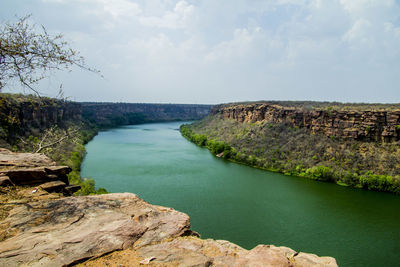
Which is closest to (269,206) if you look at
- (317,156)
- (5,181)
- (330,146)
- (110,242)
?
(317,156)

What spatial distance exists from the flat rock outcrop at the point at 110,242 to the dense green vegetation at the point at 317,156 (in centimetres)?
3616

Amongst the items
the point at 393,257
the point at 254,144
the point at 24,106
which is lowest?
the point at 393,257

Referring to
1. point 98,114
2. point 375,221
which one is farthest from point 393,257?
point 98,114

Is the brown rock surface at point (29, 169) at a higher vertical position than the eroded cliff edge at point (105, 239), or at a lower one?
higher

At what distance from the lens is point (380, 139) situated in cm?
4081

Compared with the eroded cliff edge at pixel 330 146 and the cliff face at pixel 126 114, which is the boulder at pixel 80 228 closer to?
the eroded cliff edge at pixel 330 146

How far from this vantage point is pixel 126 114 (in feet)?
541

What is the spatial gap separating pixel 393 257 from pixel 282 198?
1236 cm

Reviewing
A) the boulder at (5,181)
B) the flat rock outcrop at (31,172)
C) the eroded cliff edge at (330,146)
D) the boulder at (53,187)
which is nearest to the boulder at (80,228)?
the boulder at (53,187)

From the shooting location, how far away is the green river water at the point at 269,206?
2019 centimetres

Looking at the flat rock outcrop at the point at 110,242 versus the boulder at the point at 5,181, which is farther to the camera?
the boulder at the point at 5,181

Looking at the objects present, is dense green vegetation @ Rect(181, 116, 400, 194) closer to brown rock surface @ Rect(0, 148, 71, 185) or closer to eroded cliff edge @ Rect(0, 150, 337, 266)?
eroded cliff edge @ Rect(0, 150, 337, 266)

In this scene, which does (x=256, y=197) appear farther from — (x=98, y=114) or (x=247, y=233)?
(x=98, y=114)

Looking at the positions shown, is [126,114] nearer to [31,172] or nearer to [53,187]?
[31,172]
